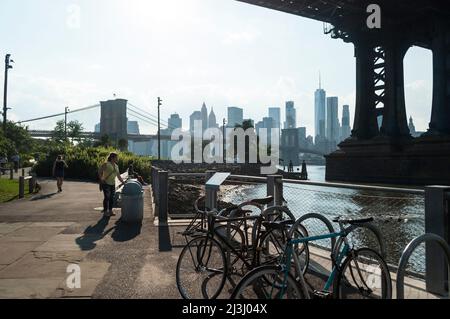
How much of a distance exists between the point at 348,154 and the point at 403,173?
9.22 metres

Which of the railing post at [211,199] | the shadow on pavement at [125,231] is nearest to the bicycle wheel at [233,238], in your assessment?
the railing post at [211,199]

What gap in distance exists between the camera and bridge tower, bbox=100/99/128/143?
365ft

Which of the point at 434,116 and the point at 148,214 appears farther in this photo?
the point at 434,116

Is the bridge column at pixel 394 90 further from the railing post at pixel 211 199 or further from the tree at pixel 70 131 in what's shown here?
the tree at pixel 70 131

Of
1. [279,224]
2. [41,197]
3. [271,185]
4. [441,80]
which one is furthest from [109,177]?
[441,80]

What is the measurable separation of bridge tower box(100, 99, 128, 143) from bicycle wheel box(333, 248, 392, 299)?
108m

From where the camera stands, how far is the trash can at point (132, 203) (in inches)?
445

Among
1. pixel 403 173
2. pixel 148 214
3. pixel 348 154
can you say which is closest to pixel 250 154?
pixel 348 154

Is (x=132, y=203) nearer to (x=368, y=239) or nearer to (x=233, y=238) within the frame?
(x=233, y=238)

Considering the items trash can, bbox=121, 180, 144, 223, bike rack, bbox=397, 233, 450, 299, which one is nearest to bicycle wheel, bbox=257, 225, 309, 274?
bike rack, bbox=397, 233, 450, 299

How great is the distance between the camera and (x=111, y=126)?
11425 centimetres

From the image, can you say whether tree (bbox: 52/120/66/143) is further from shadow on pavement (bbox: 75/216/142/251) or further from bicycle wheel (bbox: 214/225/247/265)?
bicycle wheel (bbox: 214/225/247/265)
